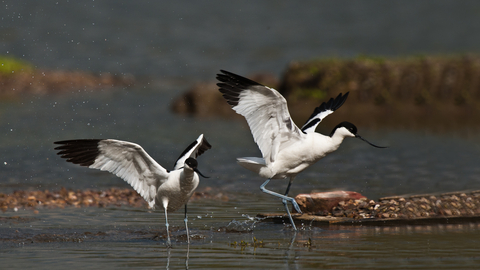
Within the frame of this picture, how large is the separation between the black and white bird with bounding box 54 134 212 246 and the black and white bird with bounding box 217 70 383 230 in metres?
0.99

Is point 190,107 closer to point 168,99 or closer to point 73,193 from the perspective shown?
point 168,99

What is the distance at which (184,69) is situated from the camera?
1618 inches

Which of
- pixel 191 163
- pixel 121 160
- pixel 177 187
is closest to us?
pixel 191 163

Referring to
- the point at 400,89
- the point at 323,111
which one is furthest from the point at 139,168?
the point at 400,89

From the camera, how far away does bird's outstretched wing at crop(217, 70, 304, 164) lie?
8336 millimetres

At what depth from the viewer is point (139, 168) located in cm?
833

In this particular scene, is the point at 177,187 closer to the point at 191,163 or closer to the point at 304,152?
the point at 191,163

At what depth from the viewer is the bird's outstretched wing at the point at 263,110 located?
834 centimetres

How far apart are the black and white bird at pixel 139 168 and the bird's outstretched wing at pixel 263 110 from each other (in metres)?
0.96

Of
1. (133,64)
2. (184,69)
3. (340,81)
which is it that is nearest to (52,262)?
(340,81)

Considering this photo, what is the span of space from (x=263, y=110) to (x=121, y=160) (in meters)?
1.97

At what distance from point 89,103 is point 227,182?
18465 millimetres

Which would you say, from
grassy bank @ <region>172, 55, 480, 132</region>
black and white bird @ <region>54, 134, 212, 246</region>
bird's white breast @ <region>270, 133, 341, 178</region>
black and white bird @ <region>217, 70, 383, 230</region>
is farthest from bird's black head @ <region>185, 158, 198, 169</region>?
grassy bank @ <region>172, 55, 480, 132</region>

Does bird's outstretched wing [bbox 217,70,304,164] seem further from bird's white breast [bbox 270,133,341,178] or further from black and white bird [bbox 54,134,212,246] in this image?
black and white bird [bbox 54,134,212,246]
